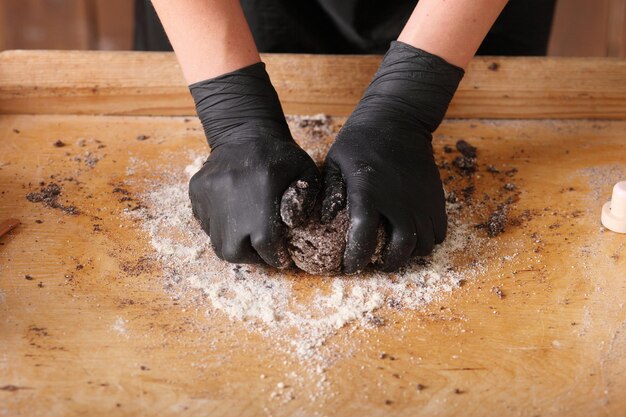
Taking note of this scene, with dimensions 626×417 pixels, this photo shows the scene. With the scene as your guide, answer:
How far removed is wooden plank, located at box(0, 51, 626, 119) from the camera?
54.9 inches

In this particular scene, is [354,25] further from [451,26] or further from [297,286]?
[297,286]

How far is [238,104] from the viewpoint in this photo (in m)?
1.17

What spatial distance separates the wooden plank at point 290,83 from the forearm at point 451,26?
23 cm

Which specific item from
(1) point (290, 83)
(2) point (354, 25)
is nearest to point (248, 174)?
(1) point (290, 83)

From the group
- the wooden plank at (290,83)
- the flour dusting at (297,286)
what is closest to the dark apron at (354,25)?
the wooden plank at (290,83)

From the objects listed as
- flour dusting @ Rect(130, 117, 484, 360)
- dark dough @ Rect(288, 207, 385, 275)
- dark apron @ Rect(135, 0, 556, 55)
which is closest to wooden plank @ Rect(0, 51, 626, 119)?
dark apron @ Rect(135, 0, 556, 55)

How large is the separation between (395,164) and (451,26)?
0.86ft

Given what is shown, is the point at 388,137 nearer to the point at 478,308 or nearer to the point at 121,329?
the point at 478,308

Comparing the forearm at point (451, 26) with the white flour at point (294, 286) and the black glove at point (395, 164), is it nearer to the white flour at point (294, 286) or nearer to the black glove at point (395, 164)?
the black glove at point (395, 164)

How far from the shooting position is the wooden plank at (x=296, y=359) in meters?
0.85

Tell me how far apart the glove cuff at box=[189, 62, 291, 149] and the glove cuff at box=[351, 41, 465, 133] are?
0.49 feet

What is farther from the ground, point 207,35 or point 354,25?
point 207,35

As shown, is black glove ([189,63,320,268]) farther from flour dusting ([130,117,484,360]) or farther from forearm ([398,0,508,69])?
forearm ([398,0,508,69])

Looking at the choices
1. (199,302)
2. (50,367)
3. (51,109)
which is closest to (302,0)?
(51,109)
